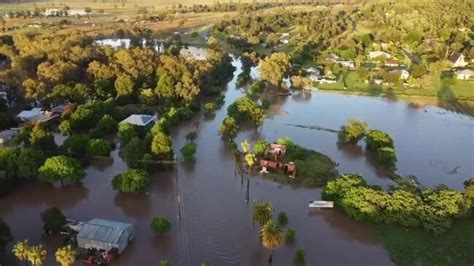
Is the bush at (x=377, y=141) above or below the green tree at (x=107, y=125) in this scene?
above

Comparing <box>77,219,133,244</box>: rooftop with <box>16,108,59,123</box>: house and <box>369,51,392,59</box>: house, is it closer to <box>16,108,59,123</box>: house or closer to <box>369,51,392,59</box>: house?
<box>16,108,59,123</box>: house

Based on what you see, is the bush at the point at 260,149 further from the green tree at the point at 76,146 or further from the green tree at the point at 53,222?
the green tree at the point at 53,222

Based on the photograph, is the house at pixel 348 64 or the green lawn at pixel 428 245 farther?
the house at pixel 348 64

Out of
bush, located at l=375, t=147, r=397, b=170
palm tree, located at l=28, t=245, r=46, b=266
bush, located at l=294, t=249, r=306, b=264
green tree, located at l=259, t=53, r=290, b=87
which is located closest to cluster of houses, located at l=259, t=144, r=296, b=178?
bush, located at l=375, t=147, r=397, b=170

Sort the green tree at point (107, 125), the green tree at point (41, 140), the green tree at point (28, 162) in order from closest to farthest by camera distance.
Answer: the green tree at point (28, 162), the green tree at point (41, 140), the green tree at point (107, 125)

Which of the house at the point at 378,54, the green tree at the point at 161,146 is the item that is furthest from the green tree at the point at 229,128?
the house at the point at 378,54

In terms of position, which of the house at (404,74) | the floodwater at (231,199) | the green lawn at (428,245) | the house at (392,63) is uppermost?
the house at (404,74)

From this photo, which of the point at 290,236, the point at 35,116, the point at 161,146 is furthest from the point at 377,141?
the point at 35,116

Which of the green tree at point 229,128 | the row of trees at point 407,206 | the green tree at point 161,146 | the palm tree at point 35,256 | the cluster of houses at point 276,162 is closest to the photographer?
the palm tree at point 35,256
